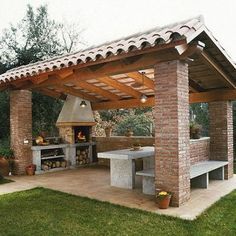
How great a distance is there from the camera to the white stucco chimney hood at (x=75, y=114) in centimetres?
1145

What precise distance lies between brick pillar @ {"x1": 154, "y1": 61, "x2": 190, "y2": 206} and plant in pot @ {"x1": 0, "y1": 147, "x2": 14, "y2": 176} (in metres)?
5.62

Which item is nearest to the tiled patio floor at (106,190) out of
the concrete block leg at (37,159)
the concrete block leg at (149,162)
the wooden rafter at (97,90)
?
the concrete block leg at (37,159)

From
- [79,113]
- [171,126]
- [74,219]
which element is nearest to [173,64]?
[171,126]

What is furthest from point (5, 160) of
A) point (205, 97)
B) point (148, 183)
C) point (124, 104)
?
point (205, 97)

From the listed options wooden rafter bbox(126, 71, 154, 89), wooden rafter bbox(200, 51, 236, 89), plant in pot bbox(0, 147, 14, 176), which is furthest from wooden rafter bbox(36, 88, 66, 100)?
wooden rafter bbox(200, 51, 236, 89)

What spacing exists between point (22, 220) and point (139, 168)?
5688mm

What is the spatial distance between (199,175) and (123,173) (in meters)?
1.95

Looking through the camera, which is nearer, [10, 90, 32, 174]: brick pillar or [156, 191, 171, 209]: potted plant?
[156, 191, 171, 209]: potted plant

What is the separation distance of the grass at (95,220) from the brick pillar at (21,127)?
3.42 meters

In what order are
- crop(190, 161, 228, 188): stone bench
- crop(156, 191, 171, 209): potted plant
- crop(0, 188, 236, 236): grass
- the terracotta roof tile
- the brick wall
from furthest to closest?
the brick wall
crop(190, 161, 228, 188): stone bench
crop(156, 191, 171, 209): potted plant
the terracotta roof tile
crop(0, 188, 236, 236): grass

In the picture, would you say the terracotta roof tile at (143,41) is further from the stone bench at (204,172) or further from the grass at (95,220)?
the stone bench at (204,172)

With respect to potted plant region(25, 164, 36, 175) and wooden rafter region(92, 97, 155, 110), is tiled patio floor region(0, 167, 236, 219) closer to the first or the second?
potted plant region(25, 164, 36, 175)

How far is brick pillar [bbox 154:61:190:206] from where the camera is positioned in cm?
581

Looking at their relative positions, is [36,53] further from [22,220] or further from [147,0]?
[22,220]
